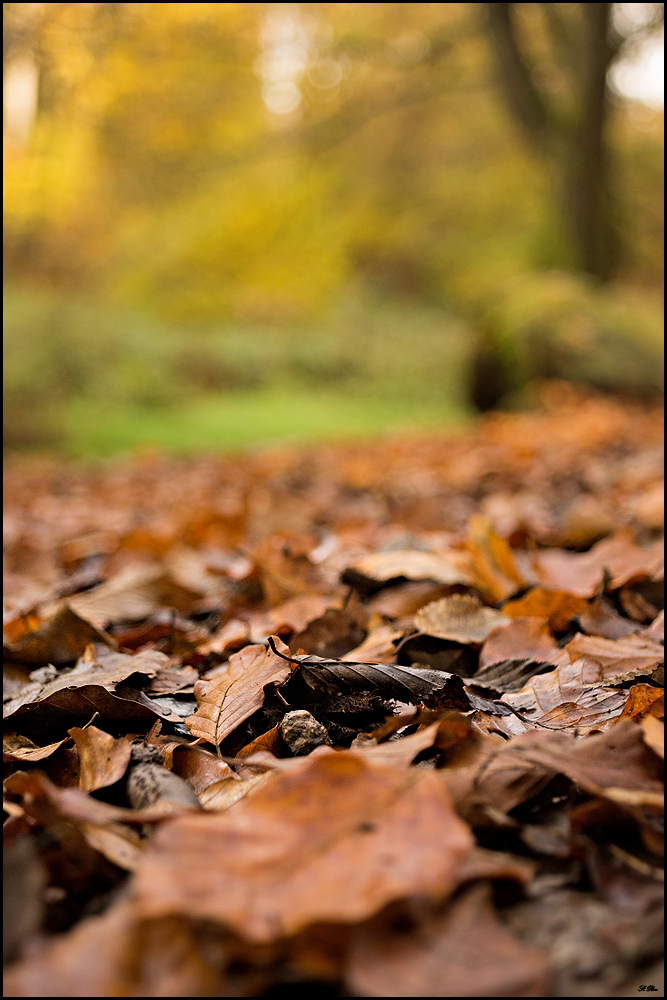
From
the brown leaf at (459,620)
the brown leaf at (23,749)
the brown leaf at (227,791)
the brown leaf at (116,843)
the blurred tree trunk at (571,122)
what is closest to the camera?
the brown leaf at (116,843)

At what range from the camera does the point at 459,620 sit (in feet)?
3.16

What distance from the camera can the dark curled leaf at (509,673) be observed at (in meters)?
0.83

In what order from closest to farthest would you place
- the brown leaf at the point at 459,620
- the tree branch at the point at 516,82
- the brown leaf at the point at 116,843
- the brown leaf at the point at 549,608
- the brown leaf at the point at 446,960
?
the brown leaf at the point at 446,960 < the brown leaf at the point at 116,843 < the brown leaf at the point at 459,620 < the brown leaf at the point at 549,608 < the tree branch at the point at 516,82

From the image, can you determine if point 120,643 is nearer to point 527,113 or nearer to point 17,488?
point 17,488

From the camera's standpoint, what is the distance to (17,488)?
4383 mm

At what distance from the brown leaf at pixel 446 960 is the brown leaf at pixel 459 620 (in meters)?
0.51

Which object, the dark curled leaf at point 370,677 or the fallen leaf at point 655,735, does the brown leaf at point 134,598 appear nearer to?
the dark curled leaf at point 370,677

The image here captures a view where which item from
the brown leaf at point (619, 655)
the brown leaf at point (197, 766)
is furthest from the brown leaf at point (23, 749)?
the brown leaf at point (619, 655)

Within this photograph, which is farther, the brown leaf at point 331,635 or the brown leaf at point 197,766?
the brown leaf at point 331,635

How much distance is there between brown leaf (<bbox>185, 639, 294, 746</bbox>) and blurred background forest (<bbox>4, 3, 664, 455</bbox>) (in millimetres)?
5411

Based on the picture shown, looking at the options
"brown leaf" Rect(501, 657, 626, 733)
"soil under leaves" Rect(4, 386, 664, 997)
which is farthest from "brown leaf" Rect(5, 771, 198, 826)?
"brown leaf" Rect(501, 657, 626, 733)

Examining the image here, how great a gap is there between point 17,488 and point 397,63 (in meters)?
7.10

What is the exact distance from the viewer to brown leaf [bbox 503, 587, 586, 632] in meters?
1.03

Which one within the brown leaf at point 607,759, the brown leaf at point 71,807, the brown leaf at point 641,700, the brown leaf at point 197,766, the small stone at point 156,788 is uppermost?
the brown leaf at point 607,759
